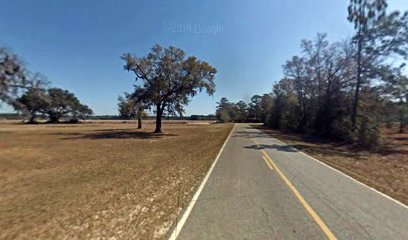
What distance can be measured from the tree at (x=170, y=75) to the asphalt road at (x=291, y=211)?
87.1ft

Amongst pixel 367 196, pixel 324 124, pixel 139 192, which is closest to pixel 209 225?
pixel 139 192

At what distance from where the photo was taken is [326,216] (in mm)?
5668

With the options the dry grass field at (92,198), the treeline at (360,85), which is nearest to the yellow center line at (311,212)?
the dry grass field at (92,198)

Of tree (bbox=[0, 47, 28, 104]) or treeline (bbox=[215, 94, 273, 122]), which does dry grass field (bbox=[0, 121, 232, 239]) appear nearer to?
tree (bbox=[0, 47, 28, 104])

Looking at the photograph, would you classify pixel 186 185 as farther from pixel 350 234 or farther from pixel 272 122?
pixel 272 122

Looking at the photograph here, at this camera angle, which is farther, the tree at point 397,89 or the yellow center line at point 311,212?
the tree at point 397,89

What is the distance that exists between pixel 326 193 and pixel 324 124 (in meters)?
28.7

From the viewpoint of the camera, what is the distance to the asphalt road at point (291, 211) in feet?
15.8

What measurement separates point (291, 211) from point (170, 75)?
104ft

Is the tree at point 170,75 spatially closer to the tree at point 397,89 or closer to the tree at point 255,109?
the tree at point 397,89

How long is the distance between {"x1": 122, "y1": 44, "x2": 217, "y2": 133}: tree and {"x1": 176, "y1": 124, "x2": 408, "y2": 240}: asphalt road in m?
26.5

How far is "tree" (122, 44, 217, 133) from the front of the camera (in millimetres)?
34906

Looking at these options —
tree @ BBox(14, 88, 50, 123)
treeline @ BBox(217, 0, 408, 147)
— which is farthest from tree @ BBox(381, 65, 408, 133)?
tree @ BBox(14, 88, 50, 123)

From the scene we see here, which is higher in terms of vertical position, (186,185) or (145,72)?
(145,72)
